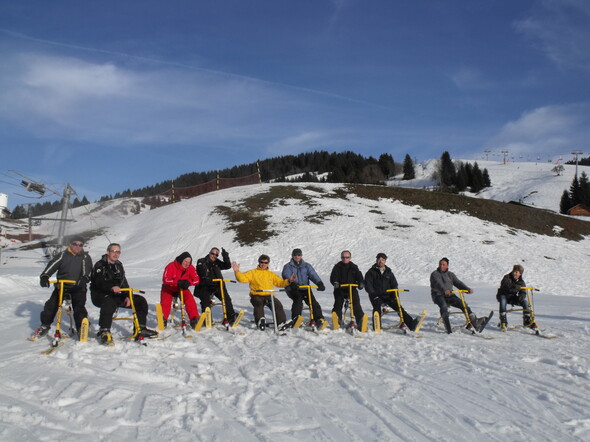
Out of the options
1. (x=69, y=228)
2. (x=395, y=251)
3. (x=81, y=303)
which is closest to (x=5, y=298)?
(x=81, y=303)

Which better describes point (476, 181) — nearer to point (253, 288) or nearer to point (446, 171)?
point (446, 171)

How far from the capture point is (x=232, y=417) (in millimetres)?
4820

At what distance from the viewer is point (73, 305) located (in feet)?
28.2

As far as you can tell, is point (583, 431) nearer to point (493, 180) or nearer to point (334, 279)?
point (334, 279)

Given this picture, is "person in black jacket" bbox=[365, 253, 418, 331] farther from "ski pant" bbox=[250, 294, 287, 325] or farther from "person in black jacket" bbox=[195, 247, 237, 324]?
"person in black jacket" bbox=[195, 247, 237, 324]

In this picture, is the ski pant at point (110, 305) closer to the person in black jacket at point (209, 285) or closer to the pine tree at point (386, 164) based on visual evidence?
the person in black jacket at point (209, 285)

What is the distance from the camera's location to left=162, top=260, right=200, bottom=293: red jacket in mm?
9836

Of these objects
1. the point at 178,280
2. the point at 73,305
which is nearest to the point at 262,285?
the point at 178,280

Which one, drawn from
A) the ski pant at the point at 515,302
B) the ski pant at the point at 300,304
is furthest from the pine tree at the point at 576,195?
the ski pant at the point at 300,304

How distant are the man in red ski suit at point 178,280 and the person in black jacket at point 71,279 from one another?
1726 mm

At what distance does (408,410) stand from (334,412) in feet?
2.85

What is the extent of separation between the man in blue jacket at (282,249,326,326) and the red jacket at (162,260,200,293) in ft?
7.06


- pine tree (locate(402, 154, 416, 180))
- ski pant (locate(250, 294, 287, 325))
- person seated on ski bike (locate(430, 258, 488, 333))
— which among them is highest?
pine tree (locate(402, 154, 416, 180))

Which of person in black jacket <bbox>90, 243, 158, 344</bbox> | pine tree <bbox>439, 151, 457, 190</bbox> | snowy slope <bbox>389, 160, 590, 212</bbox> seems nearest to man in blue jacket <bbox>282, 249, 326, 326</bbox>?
person in black jacket <bbox>90, 243, 158, 344</bbox>
